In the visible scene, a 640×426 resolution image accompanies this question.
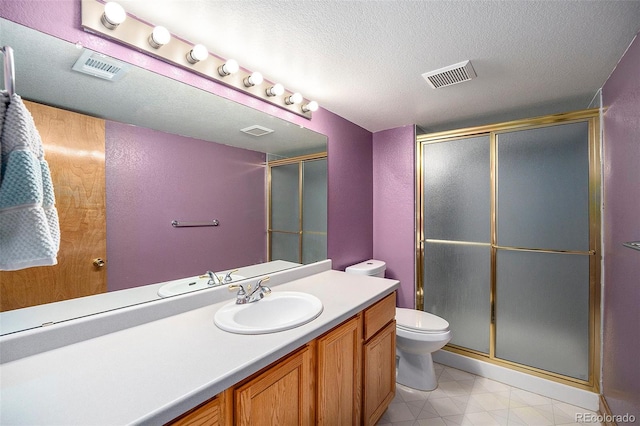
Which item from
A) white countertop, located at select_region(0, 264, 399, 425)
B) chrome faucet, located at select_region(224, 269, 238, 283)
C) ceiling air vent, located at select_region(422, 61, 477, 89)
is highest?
ceiling air vent, located at select_region(422, 61, 477, 89)

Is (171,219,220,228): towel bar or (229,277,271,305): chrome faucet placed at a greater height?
(171,219,220,228): towel bar

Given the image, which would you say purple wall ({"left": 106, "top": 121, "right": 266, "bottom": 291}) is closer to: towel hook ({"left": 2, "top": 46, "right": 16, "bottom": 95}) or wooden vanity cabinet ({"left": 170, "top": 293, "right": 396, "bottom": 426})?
towel hook ({"left": 2, "top": 46, "right": 16, "bottom": 95})

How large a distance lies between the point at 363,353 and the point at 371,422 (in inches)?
17.8

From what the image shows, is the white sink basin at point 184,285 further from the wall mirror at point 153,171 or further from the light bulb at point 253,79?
the light bulb at point 253,79

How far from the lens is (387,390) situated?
1.73 m

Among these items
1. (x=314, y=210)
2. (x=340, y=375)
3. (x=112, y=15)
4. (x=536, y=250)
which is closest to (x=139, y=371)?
(x=340, y=375)

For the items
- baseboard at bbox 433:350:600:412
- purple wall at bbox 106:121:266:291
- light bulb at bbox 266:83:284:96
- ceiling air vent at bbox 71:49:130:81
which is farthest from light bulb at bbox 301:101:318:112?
baseboard at bbox 433:350:600:412

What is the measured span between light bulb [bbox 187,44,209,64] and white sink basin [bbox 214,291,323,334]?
1180 mm

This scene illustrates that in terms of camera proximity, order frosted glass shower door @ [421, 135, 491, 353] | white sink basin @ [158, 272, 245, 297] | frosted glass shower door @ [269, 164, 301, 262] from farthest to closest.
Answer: frosted glass shower door @ [421, 135, 491, 353] → frosted glass shower door @ [269, 164, 301, 262] → white sink basin @ [158, 272, 245, 297]

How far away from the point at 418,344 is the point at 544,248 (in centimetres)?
118

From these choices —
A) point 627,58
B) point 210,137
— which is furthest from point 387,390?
point 627,58

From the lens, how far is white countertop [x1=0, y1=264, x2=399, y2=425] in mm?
648

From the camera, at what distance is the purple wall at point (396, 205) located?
256 cm

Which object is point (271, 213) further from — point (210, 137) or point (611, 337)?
point (611, 337)
